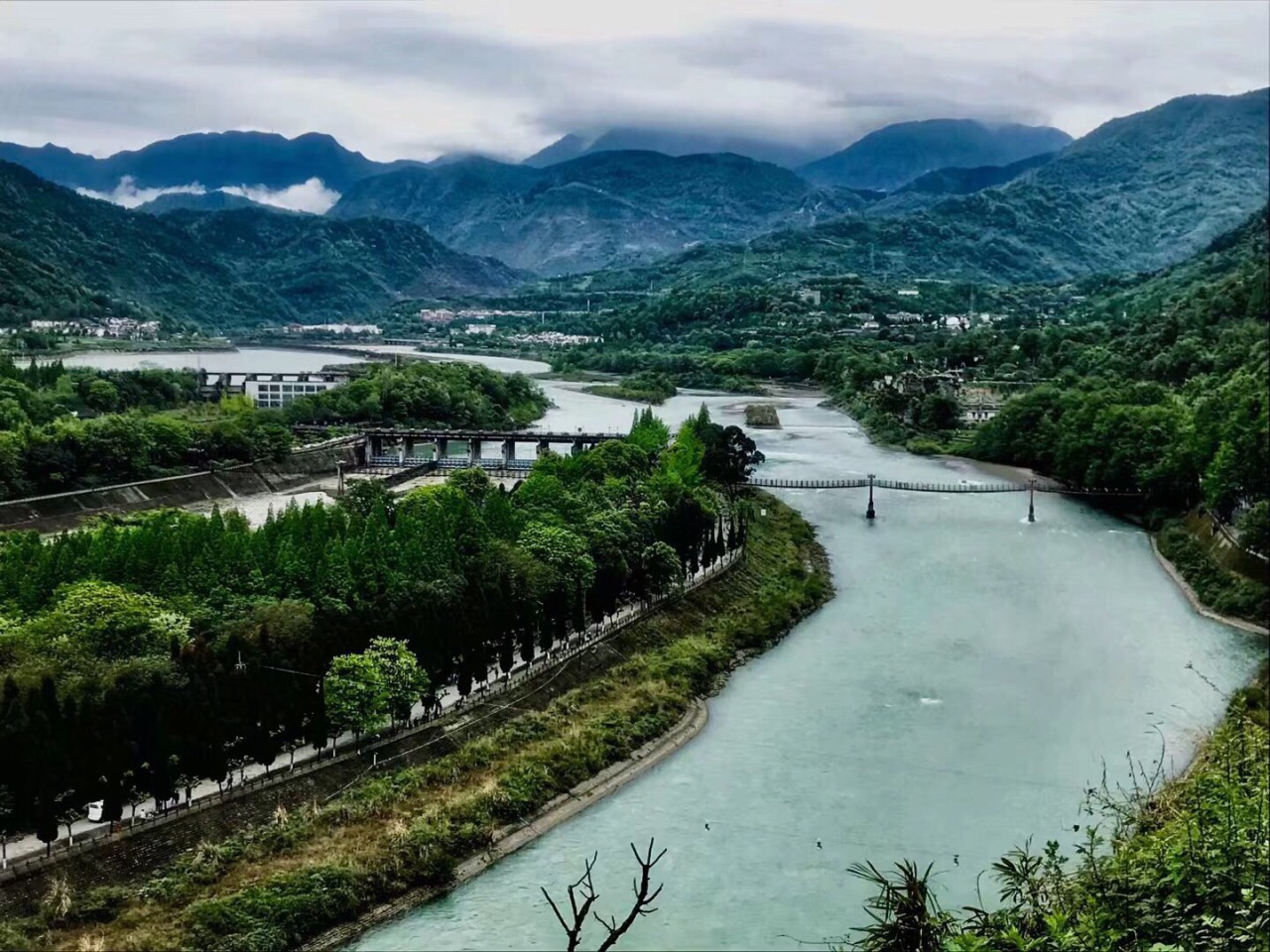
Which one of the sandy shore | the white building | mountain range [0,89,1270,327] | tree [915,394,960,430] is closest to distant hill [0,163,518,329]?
mountain range [0,89,1270,327]

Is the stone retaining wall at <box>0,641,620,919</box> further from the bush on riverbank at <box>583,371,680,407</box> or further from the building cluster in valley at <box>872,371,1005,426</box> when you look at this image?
the bush on riverbank at <box>583,371,680,407</box>

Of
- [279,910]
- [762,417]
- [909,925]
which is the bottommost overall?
[279,910]

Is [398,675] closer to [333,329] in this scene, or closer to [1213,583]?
[1213,583]

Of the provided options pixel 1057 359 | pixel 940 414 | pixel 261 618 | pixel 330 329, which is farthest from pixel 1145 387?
pixel 330 329

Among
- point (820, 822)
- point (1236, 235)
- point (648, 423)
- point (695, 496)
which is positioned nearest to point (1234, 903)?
point (820, 822)

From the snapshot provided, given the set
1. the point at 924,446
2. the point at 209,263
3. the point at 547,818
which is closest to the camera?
the point at 547,818

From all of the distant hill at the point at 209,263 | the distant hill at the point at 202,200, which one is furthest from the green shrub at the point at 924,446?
the distant hill at the point at 202,200
